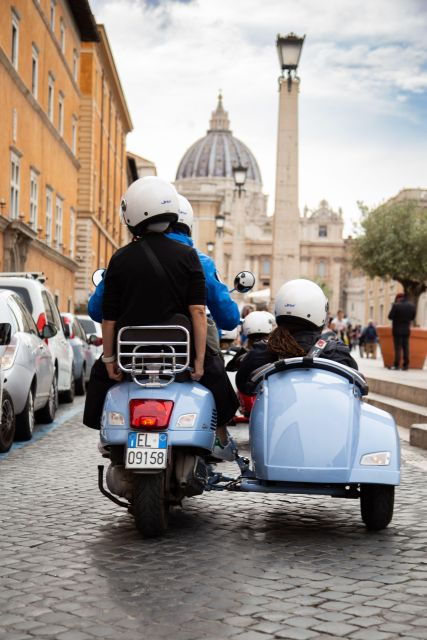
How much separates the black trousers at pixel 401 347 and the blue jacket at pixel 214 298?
58.8 feet

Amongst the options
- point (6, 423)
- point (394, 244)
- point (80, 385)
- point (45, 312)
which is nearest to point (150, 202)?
point (6, 423)

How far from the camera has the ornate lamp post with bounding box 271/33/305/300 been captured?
2541 cm

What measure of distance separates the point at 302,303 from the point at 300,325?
6.5 inches

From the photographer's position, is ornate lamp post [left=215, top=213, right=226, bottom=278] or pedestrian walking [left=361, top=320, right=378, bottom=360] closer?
pedestrian walking [left=361, top=320, right=378, bottom=360]

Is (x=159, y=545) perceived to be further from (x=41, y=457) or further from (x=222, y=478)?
(x=41, y=457)

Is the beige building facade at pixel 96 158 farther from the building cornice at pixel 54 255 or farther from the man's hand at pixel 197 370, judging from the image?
the man's hand at pixel 197 370

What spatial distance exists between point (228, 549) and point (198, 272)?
141 cm

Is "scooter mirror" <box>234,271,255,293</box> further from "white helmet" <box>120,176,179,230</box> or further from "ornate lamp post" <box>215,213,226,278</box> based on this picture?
"ornate lamp post" <box>215,213,226,278</box>

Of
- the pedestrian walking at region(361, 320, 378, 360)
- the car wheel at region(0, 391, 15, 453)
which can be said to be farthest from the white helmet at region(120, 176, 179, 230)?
the pedestrian walking at region(361, 320, 378, 360)

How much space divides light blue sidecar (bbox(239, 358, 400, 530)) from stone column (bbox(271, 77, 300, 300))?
772 inches

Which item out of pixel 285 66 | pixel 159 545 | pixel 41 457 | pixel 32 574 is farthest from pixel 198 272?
pixel 285 66

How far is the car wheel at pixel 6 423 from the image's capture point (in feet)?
32.0

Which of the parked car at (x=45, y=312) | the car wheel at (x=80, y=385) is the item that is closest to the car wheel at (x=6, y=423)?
the parked car at (x=45, y=312)

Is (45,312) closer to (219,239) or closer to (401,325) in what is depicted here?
(401,325)
